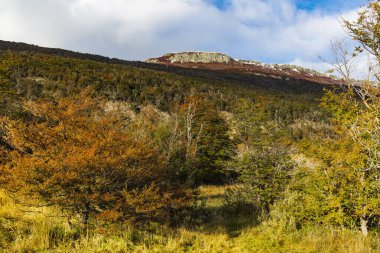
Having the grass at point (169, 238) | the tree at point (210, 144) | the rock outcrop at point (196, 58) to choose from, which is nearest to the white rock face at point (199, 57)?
the rock outcrop at point (196, 58)

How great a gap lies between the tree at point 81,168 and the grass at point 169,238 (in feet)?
1.77

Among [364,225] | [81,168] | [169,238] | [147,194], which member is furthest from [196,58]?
[81,168]

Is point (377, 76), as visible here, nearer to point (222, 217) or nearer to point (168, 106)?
point (222, 217)

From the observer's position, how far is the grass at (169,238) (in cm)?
610

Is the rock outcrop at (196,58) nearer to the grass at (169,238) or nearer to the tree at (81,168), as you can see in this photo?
the grass at (169,238)

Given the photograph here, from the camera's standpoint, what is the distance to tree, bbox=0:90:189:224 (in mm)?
5797

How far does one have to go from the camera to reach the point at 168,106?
1348 inches

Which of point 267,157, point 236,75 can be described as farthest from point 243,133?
point 236,75

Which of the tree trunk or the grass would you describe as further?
the tree trunk

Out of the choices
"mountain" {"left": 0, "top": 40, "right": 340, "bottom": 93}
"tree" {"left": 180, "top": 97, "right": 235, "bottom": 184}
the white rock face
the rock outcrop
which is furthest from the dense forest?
the white rock face

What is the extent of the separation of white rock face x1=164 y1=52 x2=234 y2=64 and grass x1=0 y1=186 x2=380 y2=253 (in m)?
82.7

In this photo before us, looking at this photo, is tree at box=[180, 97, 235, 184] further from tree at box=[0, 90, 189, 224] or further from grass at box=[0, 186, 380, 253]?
tree at box=[0, 90, 189, 224]

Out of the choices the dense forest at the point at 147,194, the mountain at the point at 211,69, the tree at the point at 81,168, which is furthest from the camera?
the mountain at the point at 211,69

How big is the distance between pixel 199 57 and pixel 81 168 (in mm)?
89970
